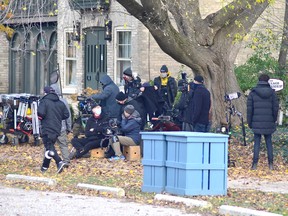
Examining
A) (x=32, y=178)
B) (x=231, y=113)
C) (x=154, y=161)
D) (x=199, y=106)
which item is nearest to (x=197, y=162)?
(x=154, y=161)

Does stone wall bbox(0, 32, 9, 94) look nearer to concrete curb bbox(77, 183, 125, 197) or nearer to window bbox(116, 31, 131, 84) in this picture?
window bbox(116, 31, 131, 84)

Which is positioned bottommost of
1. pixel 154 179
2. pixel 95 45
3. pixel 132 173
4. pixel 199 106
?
pixel 132 173

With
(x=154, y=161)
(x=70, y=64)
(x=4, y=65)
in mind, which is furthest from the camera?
(x=4, y=65)

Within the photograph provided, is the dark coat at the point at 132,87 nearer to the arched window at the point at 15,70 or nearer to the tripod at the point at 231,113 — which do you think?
the tripod at the point at 231,113

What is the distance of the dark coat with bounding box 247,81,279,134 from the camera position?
696 inches

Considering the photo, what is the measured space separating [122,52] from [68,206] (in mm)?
16675

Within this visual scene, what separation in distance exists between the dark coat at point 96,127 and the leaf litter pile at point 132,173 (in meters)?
0.55

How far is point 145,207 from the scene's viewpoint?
12.6 meters

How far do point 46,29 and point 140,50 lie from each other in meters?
7.65

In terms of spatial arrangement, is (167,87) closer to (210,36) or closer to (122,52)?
(210,36)

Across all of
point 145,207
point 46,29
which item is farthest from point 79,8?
point 145,207

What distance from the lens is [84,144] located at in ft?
65.2

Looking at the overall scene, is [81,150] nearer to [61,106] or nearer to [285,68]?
[61,106]

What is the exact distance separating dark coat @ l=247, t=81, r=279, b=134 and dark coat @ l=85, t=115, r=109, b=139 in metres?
3.70
